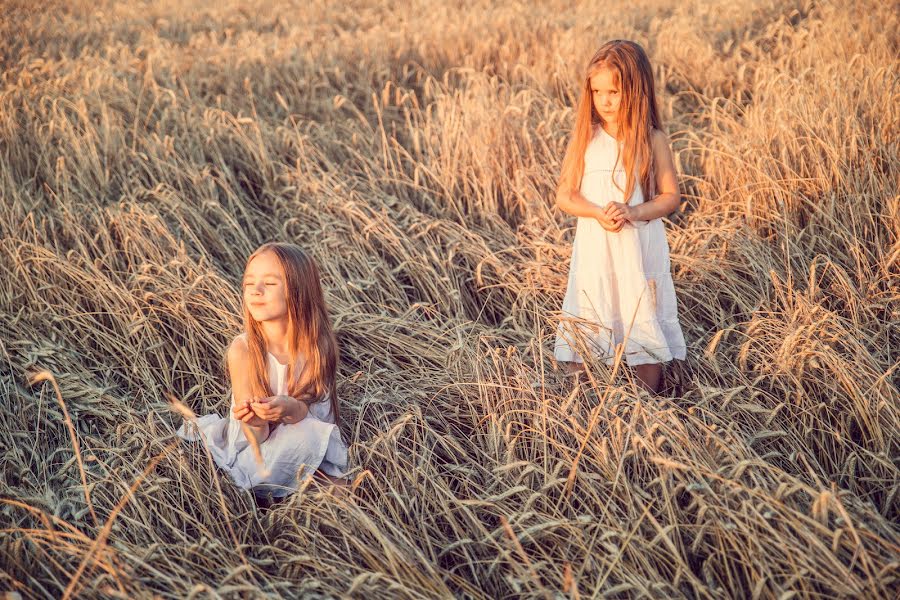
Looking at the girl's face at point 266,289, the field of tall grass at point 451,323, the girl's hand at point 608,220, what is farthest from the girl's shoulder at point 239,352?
the girl's hand at point 608,220

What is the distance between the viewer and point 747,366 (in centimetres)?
256

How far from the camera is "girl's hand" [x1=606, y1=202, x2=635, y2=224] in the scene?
91.0 inches

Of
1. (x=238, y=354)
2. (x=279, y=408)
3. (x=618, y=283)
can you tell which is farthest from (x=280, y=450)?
(x=618, y=283)

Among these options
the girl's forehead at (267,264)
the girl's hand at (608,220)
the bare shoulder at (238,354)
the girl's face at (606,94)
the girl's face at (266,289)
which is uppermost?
the girl's face at (606,94)

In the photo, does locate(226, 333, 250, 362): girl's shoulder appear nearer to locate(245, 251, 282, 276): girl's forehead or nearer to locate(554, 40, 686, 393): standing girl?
locate(245, 251, 282, 276): girl's forehead

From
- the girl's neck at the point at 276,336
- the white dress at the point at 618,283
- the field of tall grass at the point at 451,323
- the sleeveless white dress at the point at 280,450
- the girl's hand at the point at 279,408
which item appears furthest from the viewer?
the white dress at the point at 618,283

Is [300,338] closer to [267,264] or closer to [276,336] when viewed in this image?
[276,336]

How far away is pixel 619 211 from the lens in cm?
232

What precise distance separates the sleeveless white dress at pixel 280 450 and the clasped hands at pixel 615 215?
3.56 feet

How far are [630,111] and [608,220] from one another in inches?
14.7

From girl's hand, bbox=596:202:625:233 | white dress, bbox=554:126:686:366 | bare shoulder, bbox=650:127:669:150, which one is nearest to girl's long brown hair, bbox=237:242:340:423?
white dress, bbox=554:126:686:366

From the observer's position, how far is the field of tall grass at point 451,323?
5.83ft

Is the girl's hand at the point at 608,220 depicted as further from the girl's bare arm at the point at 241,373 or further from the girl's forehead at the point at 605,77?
the girl's bare arm at the point at 241,373

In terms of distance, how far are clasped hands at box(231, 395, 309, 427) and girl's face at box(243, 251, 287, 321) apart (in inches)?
11.0
